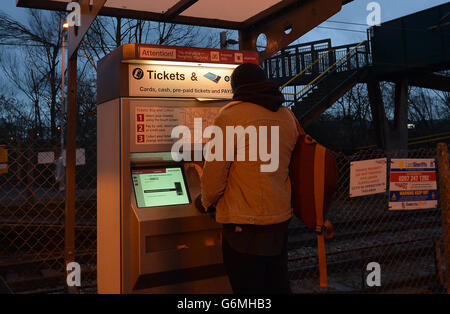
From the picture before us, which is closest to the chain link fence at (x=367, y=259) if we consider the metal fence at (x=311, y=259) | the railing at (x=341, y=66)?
the metal fence at (x=311, y=259)

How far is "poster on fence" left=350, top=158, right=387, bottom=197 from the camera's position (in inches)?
166

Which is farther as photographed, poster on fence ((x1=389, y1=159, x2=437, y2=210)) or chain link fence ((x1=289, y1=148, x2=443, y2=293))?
chain link fence ((x1=289, y1=148, x2=443, y2=293))

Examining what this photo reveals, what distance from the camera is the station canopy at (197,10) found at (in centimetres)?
386

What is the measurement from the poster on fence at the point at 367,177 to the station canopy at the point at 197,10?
1.74m

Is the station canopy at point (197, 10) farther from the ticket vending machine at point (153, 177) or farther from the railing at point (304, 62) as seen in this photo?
the railing at point (304, 62)

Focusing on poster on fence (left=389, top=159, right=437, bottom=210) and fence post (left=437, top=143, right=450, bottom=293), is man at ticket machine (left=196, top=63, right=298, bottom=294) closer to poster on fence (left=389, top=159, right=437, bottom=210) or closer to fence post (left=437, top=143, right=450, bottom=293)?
poster on fence (left=389, top=159, right=437, bottom=210)

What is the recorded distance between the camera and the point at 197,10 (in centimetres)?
420

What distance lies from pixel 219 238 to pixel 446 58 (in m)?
16.2

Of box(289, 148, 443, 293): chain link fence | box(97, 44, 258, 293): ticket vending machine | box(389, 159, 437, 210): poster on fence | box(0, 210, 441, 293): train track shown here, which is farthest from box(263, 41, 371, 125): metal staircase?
box(97, 44, 258, 293): ticket vending machine

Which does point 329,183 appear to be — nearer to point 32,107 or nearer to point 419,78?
point 419,78

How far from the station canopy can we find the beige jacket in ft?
5.63

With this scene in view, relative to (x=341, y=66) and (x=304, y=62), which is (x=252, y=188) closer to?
(x=341, y=66)
